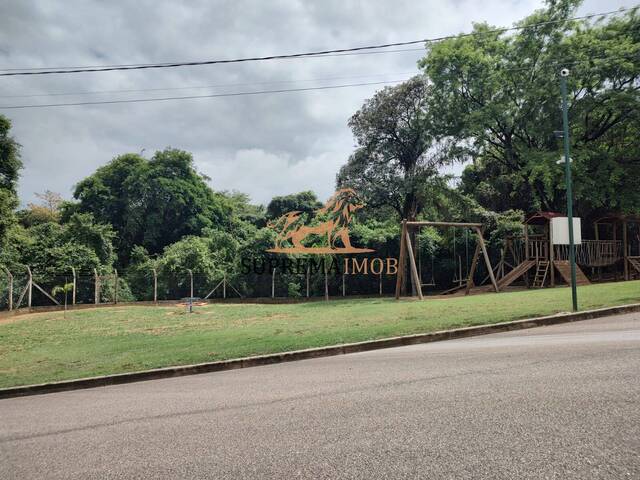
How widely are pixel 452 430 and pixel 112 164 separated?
150 feet

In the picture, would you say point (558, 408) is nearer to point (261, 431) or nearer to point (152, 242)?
point (261, 431)

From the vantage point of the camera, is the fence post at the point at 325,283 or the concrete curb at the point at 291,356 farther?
the fence post at the point at 325,283

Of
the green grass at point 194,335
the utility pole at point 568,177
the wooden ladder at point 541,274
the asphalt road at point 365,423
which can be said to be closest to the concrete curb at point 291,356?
the green grass at point 194,335

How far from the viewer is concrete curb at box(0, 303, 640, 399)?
784 centimetres

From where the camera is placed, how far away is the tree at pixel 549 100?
23.7 m

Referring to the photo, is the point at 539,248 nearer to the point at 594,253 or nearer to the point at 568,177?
the point at 594,253

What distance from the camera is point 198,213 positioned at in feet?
143

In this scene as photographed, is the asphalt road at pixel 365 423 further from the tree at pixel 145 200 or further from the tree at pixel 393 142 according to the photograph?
the tree at pixel 145 200

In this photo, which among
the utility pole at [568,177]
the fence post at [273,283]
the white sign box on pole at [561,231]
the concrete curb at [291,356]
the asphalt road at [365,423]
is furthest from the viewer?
the fence post at [273,283]

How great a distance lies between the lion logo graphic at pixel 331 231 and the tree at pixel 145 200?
16636mm

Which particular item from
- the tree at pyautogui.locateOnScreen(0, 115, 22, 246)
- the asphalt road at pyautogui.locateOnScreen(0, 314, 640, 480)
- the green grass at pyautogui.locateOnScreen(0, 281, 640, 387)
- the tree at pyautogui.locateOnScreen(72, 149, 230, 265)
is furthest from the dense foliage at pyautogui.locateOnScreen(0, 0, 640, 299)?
the asphalt road at pyautogui.locateOnScreen(0, 314, 640, 480)

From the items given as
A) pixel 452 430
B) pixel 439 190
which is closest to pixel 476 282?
pixel 439 190

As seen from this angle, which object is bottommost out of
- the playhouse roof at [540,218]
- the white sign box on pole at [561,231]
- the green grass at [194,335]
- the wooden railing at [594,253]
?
the green grass at [194,335]

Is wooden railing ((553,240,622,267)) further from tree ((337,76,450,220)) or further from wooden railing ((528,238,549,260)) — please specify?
tree ((337,76,450,220))
